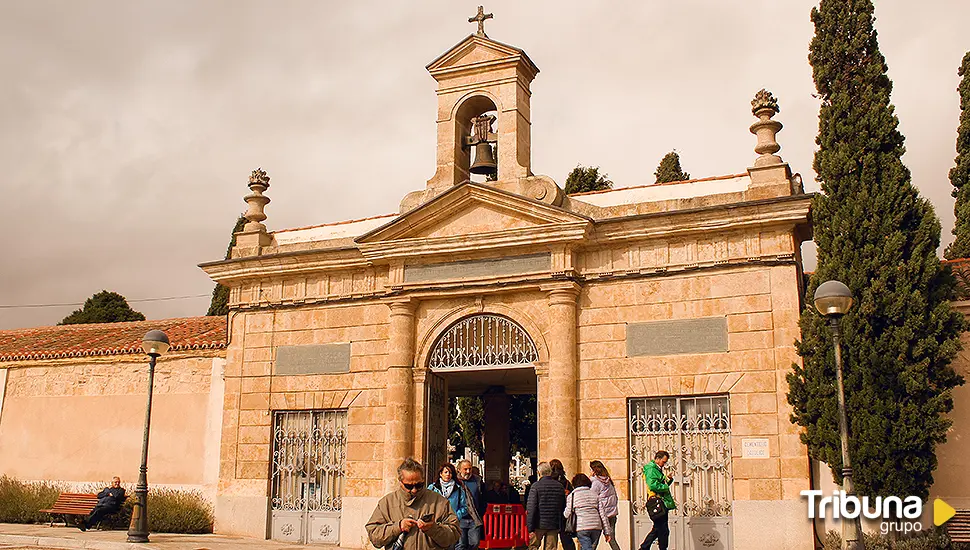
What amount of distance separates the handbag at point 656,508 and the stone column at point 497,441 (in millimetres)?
8365

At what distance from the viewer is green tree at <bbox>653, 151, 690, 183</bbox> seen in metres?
24.0

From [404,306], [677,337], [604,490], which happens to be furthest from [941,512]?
[404,306]

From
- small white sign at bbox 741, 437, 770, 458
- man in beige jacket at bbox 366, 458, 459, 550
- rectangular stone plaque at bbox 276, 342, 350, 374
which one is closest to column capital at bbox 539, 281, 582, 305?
small white sign at bbox 741, 437, 770, 458

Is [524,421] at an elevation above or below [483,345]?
below

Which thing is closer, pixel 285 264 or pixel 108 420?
pixel 285 264

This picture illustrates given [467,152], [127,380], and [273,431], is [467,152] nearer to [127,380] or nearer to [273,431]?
[273,431]

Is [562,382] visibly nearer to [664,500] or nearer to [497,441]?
[664,500]

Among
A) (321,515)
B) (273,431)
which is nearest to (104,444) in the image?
(273,431)

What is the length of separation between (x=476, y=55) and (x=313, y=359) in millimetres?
5838

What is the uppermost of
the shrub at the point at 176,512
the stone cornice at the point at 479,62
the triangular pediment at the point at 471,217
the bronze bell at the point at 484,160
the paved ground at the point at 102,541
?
the stone cornice at the point at 479,62

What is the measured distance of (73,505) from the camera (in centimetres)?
1566

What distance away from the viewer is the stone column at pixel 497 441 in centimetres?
1933

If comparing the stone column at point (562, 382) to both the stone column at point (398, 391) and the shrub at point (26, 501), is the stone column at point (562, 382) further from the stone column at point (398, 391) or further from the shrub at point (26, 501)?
the shrub at point (26, 501)

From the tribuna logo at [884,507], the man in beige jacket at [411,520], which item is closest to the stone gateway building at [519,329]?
the tribuna logo at [884,507]
